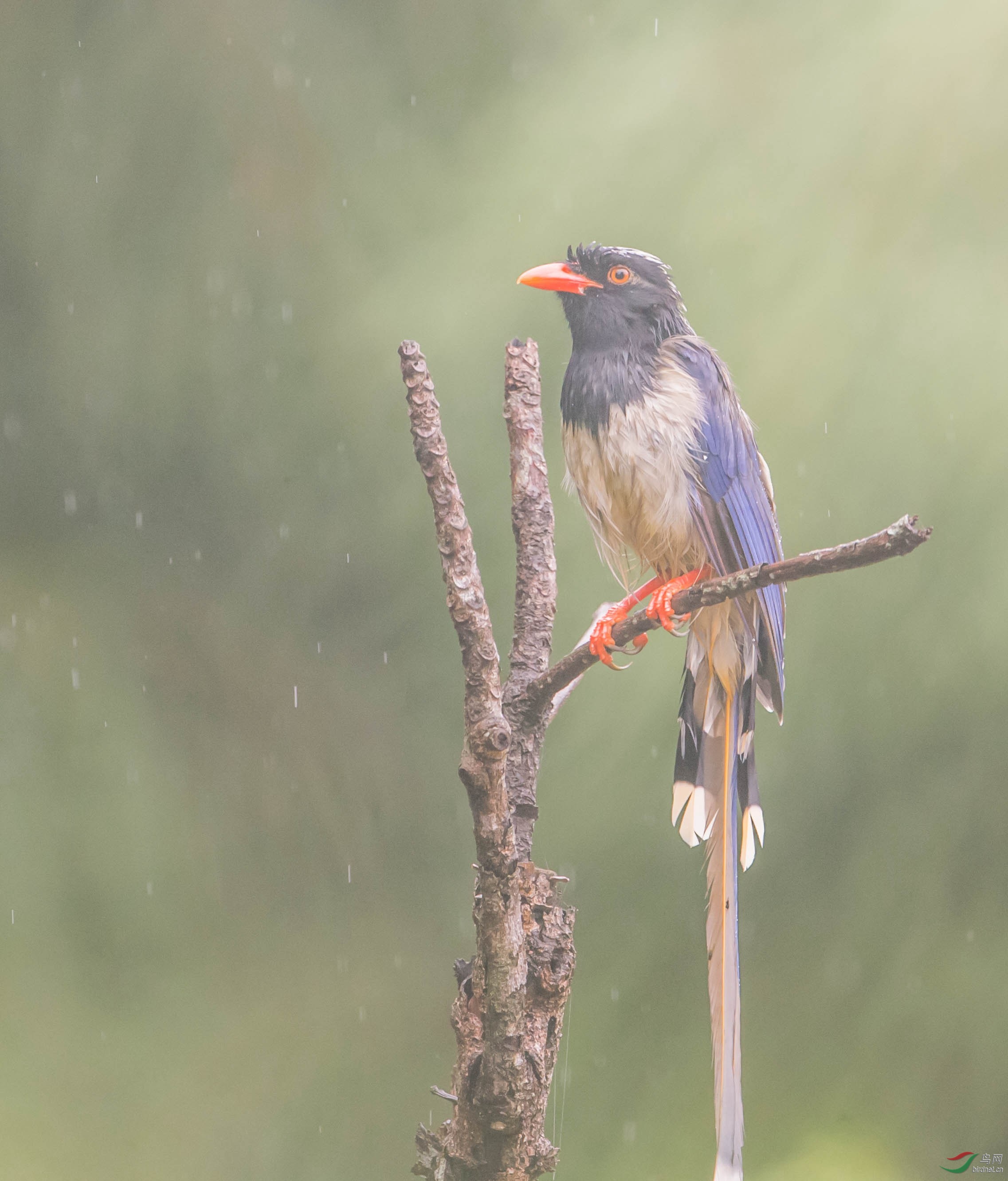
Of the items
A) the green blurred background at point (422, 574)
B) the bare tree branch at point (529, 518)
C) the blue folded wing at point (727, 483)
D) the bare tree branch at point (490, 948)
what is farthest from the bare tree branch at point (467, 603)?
the green blurred background at point (422, 574)

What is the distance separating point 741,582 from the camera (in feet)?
3.92

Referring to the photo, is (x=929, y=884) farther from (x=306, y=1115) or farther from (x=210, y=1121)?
(x=210, y=1121)

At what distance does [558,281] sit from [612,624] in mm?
572

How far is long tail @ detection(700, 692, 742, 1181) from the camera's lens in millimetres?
1542

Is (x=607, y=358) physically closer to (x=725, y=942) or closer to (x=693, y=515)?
(x=693, y=515)

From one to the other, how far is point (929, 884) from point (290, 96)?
2411mm

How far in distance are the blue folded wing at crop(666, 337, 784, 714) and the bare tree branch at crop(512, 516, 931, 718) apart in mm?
188

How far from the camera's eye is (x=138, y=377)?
8.30 ft

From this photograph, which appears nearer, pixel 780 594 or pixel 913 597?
pixel 780 594

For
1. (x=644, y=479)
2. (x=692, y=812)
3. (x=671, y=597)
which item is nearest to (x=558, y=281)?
(x=644, y=479)

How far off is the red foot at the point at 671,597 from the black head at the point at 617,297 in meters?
0.38

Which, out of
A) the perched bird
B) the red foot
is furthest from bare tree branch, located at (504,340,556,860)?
the red foot

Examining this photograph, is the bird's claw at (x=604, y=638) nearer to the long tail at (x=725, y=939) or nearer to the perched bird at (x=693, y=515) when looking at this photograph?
the perched bird at (x=693, y=515)

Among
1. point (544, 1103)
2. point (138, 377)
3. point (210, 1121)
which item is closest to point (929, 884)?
point (544, 1103)
